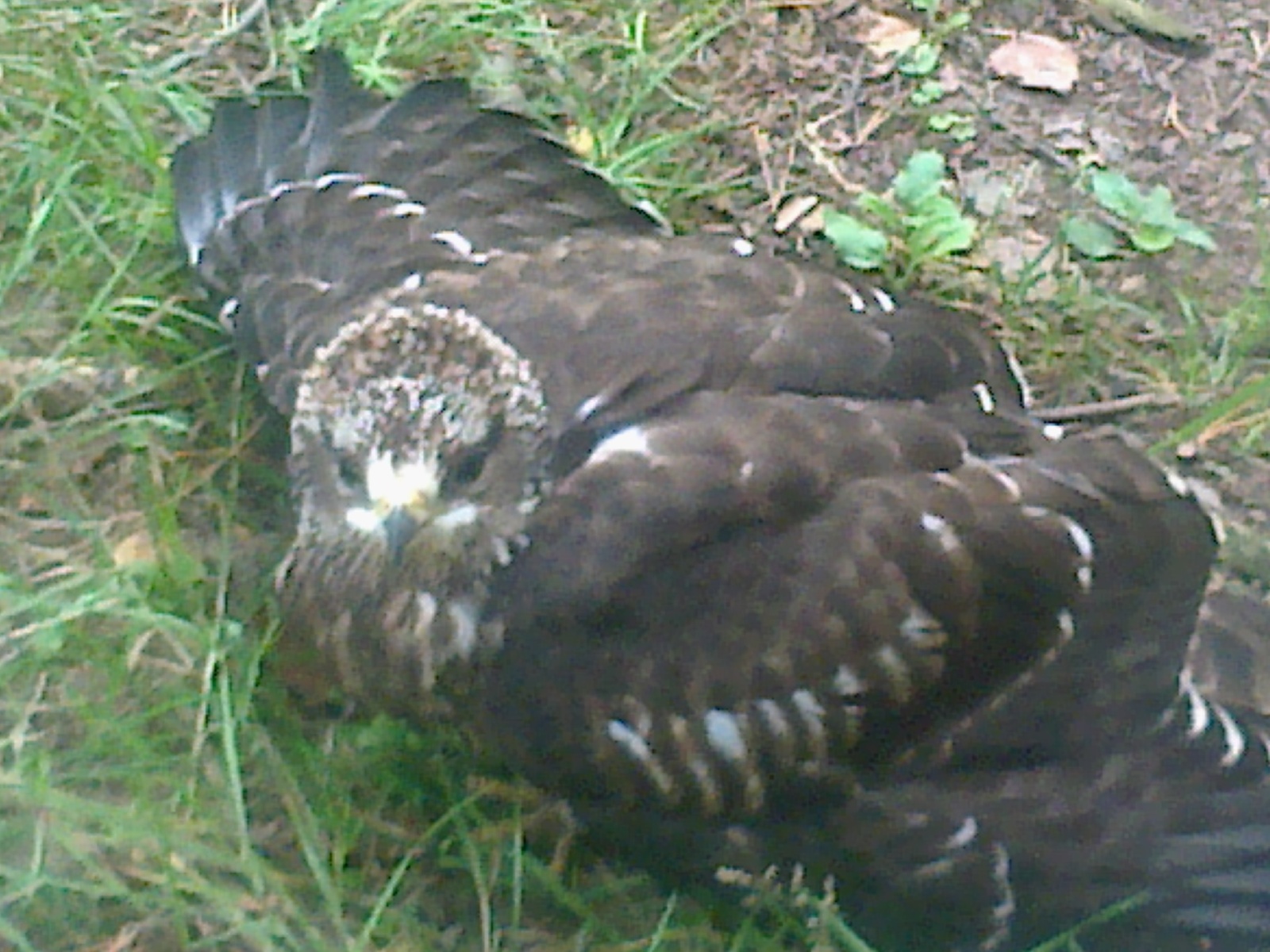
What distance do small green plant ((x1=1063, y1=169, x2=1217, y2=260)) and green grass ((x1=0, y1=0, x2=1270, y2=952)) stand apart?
106 mm

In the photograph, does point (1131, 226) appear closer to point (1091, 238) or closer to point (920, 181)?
point (1091, 238)

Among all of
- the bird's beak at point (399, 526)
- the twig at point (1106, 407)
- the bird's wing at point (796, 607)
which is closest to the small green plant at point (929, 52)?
the twig at point (1106, 407)

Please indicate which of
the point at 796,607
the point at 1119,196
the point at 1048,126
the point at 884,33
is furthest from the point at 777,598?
the point at 884,33

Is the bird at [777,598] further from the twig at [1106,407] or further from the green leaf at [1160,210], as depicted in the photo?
the green leaf at [1160,210]

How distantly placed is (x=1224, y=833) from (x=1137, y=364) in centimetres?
101

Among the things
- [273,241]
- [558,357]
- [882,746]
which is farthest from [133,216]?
[882,746]

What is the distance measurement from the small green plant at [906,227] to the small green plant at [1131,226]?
22 cm

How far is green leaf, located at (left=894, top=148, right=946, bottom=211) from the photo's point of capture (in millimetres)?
3121

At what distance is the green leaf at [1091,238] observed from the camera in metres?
3.08

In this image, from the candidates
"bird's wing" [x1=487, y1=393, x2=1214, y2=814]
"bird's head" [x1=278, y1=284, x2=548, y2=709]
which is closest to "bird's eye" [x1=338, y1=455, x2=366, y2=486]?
"bird's head" [x1=278, y1=284, x2=548, y2=709]

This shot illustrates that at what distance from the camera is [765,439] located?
220cm

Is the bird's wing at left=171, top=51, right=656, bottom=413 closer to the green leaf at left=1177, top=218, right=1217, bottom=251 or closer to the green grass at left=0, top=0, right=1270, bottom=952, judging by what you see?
the green grass at left=0, top=0, right=1270, bottom=952

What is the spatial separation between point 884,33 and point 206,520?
166 cm

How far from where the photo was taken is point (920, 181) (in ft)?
10.3
